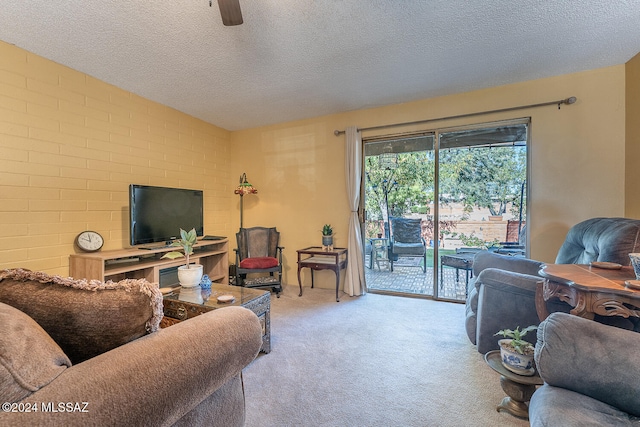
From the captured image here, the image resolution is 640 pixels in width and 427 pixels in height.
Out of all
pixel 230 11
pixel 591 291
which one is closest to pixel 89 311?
pixel 230 11

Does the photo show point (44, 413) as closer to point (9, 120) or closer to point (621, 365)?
point (621, 365)

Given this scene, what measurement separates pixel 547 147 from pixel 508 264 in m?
1.50

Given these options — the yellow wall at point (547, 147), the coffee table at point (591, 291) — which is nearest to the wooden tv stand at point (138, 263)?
the yellow wall at point (547, 147)

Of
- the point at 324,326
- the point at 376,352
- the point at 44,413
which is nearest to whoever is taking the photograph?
the point at 44,413

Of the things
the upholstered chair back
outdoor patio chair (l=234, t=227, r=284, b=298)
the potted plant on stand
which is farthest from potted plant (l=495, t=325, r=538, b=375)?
outdoor patio chair (l=234, t=227, r=284, b=298)

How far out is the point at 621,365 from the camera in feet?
3.00

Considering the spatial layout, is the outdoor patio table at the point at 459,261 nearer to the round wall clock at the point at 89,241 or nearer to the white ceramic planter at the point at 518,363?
the white ceramic planter at the point at 518,363

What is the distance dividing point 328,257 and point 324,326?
3.66 ft

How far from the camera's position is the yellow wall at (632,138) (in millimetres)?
2363

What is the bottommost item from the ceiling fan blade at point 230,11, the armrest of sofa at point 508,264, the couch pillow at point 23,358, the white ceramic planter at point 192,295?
the white ceramic planter at point 192,295

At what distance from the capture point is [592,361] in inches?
37.2

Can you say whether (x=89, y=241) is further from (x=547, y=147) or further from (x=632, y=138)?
(x=632, y=138)

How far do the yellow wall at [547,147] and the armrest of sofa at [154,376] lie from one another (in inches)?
116

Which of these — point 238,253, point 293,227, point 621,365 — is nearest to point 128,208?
point 238,253
